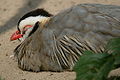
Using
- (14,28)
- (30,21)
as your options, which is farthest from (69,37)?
(14,28)

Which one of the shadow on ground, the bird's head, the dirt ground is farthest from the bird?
the shadow on ground

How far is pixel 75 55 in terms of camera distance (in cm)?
427

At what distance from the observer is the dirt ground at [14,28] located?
445cm

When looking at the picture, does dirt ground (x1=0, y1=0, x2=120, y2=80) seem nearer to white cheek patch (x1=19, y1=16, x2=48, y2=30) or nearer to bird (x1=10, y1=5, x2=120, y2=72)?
bird (x1=10, y1=5, x2=120, y2=72)

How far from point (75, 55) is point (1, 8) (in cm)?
378

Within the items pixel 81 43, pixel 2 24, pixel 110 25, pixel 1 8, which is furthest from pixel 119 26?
pixel 1 8

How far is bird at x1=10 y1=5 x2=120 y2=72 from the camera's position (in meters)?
4.20

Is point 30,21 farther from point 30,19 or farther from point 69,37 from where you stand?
point 69,37

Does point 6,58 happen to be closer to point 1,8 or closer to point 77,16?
point 77,16

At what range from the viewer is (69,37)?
4301mm

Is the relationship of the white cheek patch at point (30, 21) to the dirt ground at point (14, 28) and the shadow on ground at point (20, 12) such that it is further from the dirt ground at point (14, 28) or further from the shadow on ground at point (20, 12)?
the shadow on ground at point (20, 12)

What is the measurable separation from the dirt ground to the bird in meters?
0.15

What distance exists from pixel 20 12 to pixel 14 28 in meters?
0.76

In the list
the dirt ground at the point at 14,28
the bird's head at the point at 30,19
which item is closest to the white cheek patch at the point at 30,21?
the bird's head at the point at 30,19
